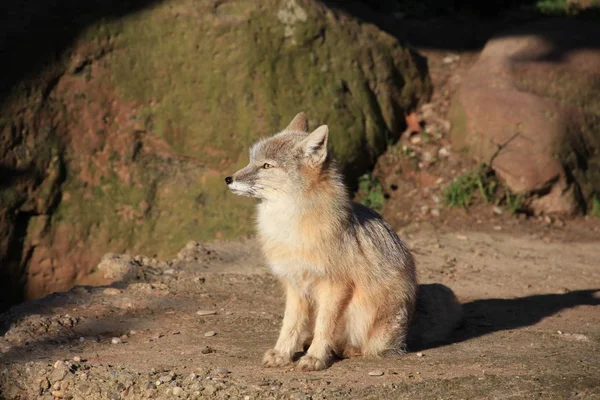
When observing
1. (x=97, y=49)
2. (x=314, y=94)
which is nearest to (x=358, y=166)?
(x=314, y=94)

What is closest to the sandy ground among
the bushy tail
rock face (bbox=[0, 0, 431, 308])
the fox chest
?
the bushy tail

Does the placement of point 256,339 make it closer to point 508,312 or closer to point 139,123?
point 508,312

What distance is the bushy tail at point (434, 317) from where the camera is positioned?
6.35m

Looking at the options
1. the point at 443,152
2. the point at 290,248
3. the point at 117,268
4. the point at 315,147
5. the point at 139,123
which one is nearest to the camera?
the point at 290,248

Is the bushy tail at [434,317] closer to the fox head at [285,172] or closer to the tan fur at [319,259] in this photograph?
the tan fur at [319,259]

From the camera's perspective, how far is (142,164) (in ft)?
31.1

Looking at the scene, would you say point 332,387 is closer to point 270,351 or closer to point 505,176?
point 270,351

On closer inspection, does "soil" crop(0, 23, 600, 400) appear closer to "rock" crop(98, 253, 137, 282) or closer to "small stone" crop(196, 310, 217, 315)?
"small stone" crop(196, 310, 217, 315)

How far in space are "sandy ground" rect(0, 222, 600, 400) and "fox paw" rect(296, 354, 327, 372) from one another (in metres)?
0.08

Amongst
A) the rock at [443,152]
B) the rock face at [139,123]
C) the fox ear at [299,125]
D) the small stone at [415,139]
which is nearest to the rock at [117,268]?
the rock face at [139,123]

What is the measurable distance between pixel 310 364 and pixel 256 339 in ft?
2.92

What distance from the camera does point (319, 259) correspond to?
552 cm

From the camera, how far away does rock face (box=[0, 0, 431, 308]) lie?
9.02 metres

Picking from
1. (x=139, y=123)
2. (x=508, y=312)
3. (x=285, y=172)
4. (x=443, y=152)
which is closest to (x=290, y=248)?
(x=285, y=172)
